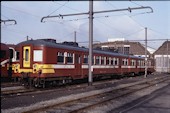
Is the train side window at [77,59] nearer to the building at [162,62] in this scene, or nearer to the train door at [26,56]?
the train door at [26,56]

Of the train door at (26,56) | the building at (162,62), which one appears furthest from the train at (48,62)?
the building at (162,62)

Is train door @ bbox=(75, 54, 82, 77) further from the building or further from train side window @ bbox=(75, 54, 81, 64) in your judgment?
the building

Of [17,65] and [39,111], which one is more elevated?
[17,65]

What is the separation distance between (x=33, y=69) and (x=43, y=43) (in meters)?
1.91

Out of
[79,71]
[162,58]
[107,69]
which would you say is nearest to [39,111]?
[79,71]

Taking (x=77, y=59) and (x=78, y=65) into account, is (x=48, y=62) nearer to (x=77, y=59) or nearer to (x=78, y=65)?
(x=77, y=59)

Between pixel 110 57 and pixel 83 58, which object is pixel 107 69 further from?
pixel 83 58

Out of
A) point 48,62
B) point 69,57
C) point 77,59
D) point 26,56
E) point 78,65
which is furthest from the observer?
point 78,65

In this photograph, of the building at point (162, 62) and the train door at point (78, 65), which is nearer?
the train door at point (78, 65)

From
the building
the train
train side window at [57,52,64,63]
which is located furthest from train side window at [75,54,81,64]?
the building

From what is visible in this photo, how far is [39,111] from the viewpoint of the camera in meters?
11.8

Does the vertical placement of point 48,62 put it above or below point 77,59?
below

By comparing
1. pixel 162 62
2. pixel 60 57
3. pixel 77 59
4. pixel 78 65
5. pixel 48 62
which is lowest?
pixel 78 65

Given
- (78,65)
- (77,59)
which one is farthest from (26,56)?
(78,65)
